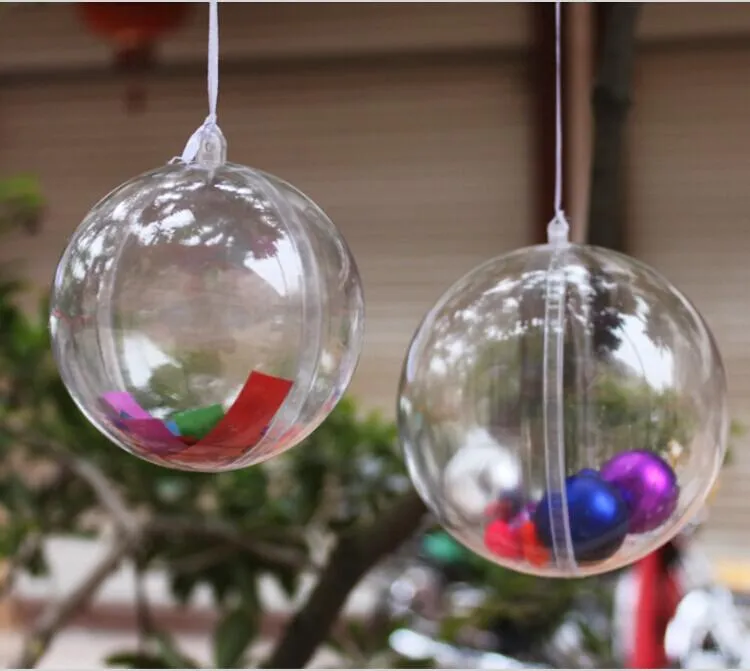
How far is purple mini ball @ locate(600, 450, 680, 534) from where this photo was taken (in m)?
0.54

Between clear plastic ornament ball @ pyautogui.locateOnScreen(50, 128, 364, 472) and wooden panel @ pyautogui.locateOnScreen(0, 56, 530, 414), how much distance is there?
5.11 ft

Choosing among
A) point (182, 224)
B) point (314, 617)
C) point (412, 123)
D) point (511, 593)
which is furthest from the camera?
point (412, 123)

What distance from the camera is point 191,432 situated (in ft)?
1.56

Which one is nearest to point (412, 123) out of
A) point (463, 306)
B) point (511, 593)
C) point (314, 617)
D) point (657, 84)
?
point (657, 84)

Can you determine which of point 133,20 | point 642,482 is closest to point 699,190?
point 133,20

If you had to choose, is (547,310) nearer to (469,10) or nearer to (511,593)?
(511,593)

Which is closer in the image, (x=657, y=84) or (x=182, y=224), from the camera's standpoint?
(x=182, y=224)

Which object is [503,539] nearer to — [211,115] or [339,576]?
[211,115]

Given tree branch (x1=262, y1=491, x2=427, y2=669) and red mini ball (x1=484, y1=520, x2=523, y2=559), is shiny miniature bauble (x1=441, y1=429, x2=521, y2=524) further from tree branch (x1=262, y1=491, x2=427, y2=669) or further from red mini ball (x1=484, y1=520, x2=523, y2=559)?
tree branch (x1=262, y1=491, x2=427, y2=669)

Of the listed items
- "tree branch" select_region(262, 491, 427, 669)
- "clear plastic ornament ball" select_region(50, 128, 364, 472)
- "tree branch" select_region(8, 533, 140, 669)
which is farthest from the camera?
"tree branch" select_region(8, 533, 140, 669)

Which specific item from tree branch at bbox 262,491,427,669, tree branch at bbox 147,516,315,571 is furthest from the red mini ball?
tree branch at bbox 147,516,315,571

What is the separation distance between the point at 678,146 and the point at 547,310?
1.54m

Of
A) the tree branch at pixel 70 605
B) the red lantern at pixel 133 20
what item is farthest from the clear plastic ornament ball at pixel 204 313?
the red lantern at pixel 133 20

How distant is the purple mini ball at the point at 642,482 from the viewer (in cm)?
54
